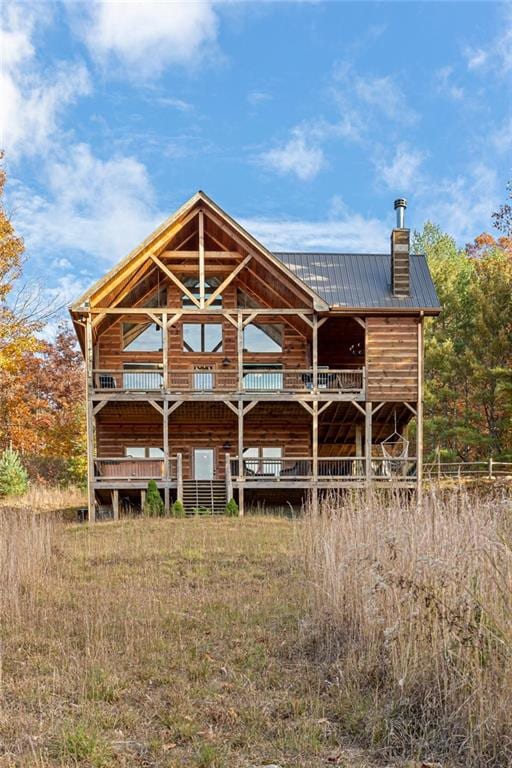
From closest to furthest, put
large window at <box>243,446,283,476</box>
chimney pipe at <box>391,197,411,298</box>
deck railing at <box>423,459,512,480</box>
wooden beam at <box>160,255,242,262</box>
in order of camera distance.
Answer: wooden beam at <box>160,255,242,262</box>, chimney pipe at <box>391,197,411,298</box>, large window at <box>243,446,283,476</box>, deck railing at <box>423,459,512,480</box>

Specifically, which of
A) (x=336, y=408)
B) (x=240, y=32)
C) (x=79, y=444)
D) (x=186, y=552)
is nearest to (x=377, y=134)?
(x=336, y=408)

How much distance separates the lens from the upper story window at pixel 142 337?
931 inches

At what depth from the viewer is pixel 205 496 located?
21.4m

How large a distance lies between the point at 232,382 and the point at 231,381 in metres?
0.06

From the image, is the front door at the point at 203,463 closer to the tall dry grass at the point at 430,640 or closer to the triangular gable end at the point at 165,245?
the triangular gable end at the point at 165,245

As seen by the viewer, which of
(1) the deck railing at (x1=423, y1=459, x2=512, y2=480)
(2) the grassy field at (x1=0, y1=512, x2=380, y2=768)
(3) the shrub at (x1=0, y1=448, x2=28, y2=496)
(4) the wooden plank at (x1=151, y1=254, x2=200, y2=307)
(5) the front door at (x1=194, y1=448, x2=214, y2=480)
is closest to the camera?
(2) the grassy field at (x1=0, y1=512, x2=380, y2=768)

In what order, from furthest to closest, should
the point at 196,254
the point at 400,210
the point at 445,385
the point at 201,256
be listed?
the point at 445,385
the point at 400,210
the point at 196,254
the point at 201,256

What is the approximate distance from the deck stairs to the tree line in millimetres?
13058

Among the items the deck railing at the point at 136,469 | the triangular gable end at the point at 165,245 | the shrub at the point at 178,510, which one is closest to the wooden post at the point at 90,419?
the deck railing at the point at 136,469

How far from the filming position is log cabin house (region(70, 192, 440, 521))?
2103 centimetres

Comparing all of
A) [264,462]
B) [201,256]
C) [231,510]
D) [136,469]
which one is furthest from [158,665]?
[264,462]

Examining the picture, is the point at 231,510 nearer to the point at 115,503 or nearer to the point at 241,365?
the point at 115,503

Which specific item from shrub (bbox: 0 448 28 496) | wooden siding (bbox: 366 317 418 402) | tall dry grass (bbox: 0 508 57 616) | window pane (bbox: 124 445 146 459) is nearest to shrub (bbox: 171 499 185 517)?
window pane (bbox: 124 445 146 459)

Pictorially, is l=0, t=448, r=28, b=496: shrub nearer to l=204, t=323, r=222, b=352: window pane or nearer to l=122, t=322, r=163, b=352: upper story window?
l=122, t=322, r=163, b=352: upper story window
